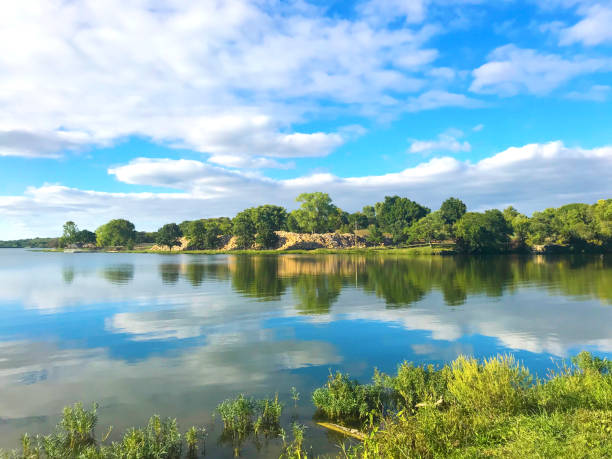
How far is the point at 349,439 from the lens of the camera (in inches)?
471

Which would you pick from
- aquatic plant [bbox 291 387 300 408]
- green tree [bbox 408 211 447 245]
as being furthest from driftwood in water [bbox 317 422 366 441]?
green tree [bbox 408 211 447 245]

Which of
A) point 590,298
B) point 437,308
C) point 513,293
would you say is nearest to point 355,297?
point 437,308

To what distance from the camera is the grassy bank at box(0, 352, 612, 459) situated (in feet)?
30.7

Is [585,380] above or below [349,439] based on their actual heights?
above

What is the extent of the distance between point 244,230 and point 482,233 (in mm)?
103288

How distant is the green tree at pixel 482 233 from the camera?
139m

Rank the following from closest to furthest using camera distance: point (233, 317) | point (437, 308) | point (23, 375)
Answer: point (23, 375)
point (233, 317)
point (437, 308)

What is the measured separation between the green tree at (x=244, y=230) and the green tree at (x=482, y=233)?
93126 millimetres

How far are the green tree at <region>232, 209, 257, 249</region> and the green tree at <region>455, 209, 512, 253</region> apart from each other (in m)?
93.1

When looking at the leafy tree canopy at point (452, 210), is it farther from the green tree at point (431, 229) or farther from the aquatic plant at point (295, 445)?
the aquatic plant at point (295, 445)

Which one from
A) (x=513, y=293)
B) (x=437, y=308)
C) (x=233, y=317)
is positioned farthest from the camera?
(x=513, y=293)

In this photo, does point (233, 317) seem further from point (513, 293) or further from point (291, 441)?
point (513, 293)

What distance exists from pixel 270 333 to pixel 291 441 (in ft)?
46.2

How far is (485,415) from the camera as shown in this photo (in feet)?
36.3
